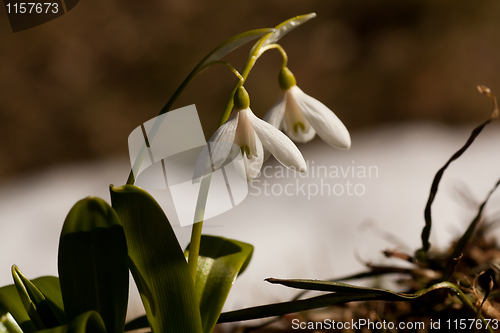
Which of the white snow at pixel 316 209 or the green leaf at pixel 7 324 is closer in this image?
the green leaf at pixel 7 324

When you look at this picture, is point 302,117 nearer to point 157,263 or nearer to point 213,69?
point 157,263

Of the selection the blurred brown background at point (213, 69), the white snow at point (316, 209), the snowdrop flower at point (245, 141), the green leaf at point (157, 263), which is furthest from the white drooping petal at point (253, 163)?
the blurred brown background at point (213, 69)

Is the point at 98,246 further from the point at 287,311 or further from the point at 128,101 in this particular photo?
the point at 128,101

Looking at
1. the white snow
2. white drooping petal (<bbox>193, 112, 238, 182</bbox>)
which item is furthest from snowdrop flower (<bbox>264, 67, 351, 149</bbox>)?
the white snow

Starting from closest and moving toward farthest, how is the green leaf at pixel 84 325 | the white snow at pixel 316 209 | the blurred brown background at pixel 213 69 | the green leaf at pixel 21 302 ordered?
the green leaf at pixel 84 325, the green leaf at pixel 21 302, the white snow at pixel 316 209, the blurred brown background at pixel 213 69

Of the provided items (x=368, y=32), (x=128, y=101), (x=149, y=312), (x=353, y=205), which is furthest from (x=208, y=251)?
(x=368, y=32)

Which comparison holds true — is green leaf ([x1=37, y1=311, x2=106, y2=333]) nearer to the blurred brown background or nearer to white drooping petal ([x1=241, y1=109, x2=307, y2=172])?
white drooping petal ([x1=241, y1=109, x2=307, y2=172])

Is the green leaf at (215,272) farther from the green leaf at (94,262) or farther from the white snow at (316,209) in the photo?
the white snow at (316,209)

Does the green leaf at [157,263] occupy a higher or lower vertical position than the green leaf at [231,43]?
lower
